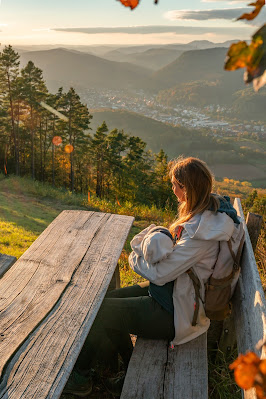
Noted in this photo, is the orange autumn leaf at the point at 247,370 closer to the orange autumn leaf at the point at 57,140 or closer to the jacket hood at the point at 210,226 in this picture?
the jacket hood at the point at 210,226

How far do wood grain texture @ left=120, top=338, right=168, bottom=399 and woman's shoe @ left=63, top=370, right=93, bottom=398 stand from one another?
0.53 m

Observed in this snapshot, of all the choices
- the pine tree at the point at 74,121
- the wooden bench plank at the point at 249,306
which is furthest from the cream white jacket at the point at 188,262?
the pine tree at the point at 74,121

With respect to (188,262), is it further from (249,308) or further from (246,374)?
(246,374)

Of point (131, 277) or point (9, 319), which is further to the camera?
point (131, 277)

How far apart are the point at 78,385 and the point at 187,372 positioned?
86 cm

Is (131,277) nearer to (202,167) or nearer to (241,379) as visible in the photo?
(202,167)

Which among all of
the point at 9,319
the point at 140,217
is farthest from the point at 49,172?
the point at 9,319

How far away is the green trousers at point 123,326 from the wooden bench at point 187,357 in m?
0.09

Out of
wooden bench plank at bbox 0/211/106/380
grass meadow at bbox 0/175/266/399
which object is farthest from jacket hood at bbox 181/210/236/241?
grass meadow at bbox 0/175/266/399

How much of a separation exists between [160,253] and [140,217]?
810 centimetres

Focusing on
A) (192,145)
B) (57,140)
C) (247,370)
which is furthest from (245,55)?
(192,145)

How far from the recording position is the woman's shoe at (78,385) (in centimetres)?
243

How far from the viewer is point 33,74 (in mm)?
28656

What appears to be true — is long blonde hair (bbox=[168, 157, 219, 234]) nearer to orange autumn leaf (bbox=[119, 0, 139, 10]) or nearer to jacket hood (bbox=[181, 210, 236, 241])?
jacket hood (bbox=[181, 210, 236, 241])
